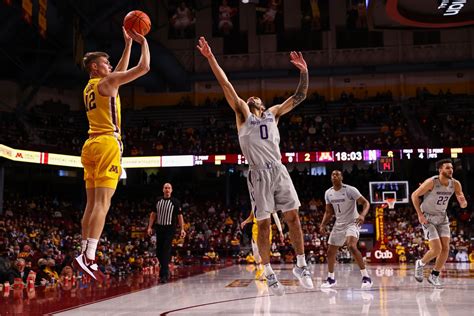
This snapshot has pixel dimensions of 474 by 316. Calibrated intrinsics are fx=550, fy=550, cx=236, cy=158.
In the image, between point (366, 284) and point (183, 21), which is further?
point (183, 21)

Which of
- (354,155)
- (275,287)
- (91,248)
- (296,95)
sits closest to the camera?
(91,248)

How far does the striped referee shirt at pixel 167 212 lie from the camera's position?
1016 centimetres

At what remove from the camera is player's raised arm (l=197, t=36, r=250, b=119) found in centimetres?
590

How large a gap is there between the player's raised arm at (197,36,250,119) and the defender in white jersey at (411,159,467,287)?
3957mm

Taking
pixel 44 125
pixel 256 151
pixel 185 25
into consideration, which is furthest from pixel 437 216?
pixel 44 125

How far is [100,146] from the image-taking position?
16.1ft

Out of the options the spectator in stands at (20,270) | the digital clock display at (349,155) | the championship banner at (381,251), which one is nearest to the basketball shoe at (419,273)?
the spectator in stands at (20,270)

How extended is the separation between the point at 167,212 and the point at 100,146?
5.37 m

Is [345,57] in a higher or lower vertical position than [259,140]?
higher

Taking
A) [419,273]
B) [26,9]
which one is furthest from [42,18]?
[419,273]

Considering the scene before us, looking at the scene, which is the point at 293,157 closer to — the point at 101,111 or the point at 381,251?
the point at 381,251

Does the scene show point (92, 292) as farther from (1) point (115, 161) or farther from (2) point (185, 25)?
(2) point (185, 25)

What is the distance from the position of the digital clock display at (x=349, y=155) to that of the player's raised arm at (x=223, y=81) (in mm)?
18445

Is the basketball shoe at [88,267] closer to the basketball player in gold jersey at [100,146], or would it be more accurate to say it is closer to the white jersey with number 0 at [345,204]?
the basketball player in gold jersey at [100,146]
